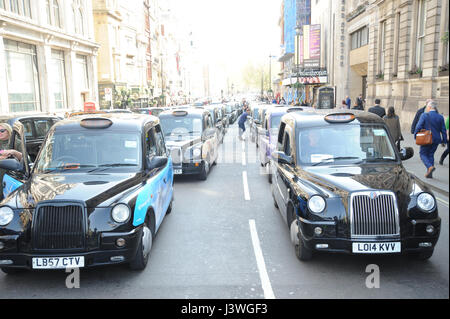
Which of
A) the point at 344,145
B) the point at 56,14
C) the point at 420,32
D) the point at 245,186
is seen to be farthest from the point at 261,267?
the point at 56,14

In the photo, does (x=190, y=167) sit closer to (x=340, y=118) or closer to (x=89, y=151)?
(x=89, y=151)

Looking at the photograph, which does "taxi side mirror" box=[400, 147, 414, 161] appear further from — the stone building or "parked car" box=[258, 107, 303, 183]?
the stone building

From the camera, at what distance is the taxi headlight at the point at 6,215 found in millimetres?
4508

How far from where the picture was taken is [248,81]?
473 feet

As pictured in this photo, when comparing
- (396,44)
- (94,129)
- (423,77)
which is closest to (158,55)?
(396,44)

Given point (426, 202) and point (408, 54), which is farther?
point (408, 54)

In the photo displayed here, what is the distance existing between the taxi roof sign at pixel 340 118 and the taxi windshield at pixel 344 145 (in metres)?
0.08

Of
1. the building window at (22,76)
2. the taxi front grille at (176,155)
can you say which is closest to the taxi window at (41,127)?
the taxi front grille at (176,155)

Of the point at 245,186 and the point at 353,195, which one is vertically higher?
the point at 353,195

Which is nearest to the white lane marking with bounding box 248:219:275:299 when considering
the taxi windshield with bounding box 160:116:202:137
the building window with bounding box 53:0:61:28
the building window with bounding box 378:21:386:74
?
the taxi windshield with bounding box 160:116:202:137

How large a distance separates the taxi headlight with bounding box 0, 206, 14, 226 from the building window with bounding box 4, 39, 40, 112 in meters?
23.8

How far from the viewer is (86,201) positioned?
457 centimetres

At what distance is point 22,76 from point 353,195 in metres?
27.6

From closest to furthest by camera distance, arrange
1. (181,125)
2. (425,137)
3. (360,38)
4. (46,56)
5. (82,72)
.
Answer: (425,137) → (181,125) → (46,56) → (360,38) → (82,72)
